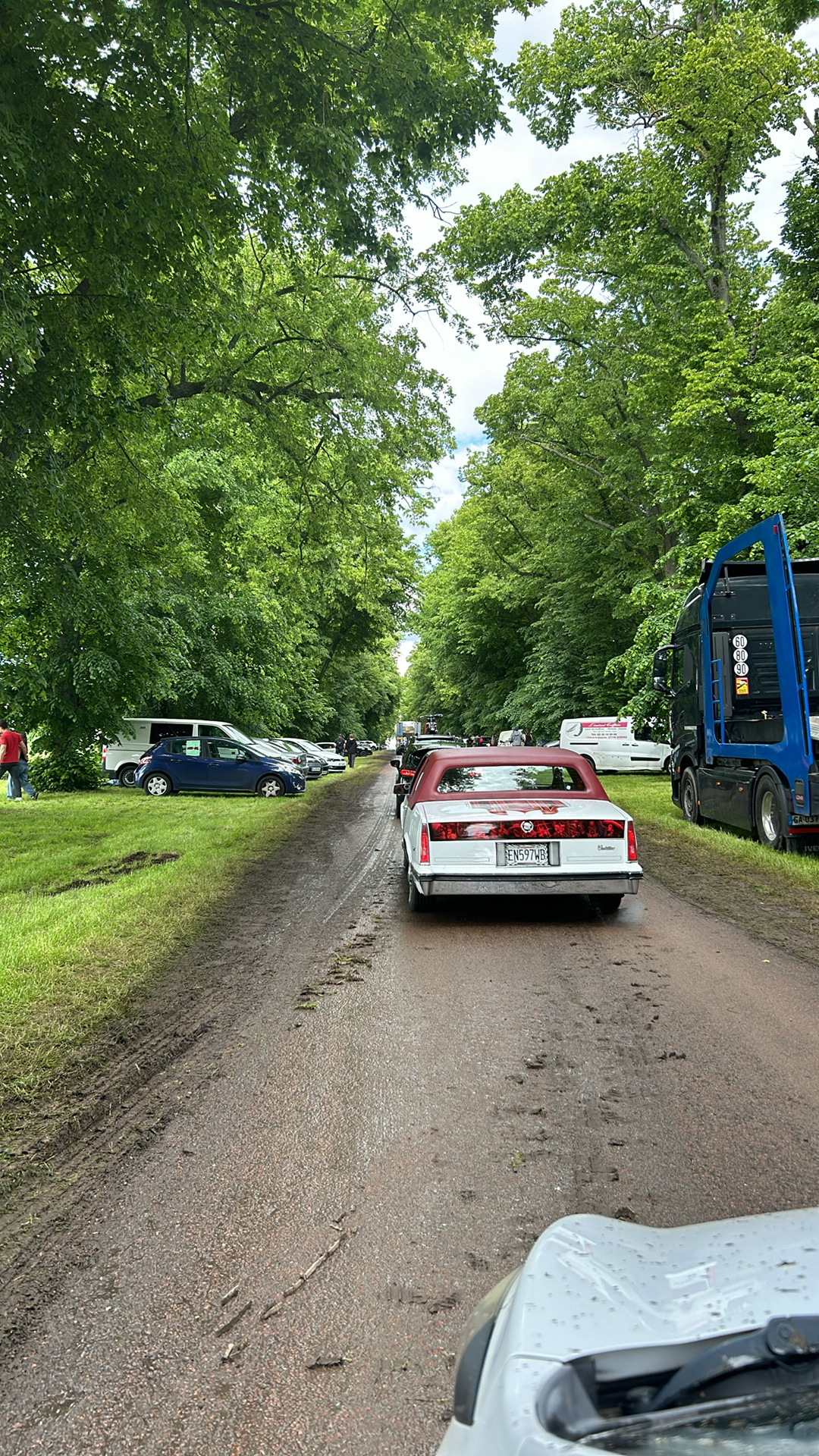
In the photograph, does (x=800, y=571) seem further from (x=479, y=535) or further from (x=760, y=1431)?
(x=479, y=535)

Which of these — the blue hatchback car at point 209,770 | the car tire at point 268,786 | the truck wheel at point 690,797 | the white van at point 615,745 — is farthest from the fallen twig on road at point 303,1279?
the white van at point 615,745

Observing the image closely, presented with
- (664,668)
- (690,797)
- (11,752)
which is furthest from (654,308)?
(11,752)

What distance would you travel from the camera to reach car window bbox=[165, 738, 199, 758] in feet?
79.4

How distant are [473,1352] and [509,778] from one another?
6.91 meters

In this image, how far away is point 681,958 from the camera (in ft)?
21.9

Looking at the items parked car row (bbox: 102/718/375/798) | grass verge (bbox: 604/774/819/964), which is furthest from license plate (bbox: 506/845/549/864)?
parked car row (bbox: 102/718/375/798)

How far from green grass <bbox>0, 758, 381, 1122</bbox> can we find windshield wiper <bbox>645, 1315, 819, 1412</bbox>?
11.8 ft

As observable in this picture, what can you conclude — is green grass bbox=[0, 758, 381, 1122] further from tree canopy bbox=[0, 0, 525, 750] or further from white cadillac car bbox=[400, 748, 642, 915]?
tree canopy bbox=[0, 0, 525, 750]

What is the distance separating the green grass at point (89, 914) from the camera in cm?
489

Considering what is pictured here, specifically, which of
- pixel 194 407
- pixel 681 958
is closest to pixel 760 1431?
pixel 681 958

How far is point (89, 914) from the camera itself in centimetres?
774

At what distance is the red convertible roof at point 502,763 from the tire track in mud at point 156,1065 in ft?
4.86

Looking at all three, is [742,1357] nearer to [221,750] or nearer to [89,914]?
[89,914]

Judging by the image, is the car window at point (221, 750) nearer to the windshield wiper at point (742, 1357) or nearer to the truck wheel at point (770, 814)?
the truck wheel at point (770, 814)
